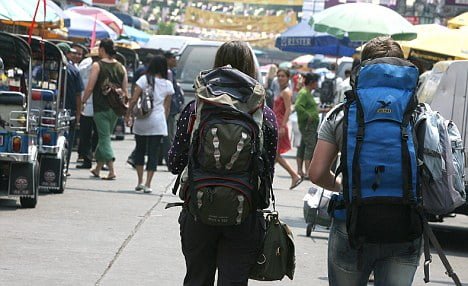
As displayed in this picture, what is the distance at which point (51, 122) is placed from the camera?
44.4 feet

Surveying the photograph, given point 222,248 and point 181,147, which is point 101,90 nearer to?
point 181,147

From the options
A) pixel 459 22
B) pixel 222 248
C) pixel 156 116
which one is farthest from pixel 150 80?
pixel 222 248

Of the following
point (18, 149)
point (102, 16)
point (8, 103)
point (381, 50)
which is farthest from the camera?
point (102, 16)

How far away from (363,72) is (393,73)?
0.45 ft

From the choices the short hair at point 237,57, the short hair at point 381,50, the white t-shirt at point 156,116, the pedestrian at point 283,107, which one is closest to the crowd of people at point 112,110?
the white t-shirt at point 156,116

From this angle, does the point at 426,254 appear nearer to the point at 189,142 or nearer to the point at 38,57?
the point at 189,142

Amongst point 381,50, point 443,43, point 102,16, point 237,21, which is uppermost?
point 381,50

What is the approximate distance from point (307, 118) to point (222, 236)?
46.3 ft

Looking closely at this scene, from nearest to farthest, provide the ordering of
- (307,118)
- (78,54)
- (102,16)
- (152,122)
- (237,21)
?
(152,122)
(307,118)
(78,54)
(102,16)
(237,21)

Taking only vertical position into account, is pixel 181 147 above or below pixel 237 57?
below

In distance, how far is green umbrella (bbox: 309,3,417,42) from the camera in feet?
54.0

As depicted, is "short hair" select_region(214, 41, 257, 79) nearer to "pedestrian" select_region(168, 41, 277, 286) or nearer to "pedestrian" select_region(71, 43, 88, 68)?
"pedestrian" select_region(168, 41, 277, 286)

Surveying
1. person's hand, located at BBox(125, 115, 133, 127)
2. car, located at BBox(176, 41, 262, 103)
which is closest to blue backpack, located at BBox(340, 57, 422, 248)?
person's hand, located at BBox(125, 115, 133, 127)

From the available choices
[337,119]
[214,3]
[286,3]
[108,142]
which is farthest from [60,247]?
[214,3]
